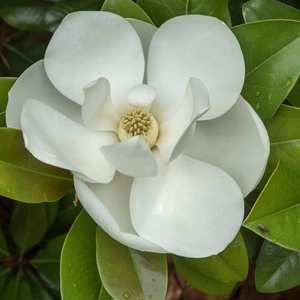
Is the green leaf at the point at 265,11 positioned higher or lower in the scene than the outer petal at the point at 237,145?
higher

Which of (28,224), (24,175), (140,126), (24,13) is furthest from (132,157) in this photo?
(24,13)

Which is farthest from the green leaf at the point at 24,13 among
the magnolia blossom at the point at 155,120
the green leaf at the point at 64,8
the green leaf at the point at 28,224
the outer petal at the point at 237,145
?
the outer petal at the point at 237,145

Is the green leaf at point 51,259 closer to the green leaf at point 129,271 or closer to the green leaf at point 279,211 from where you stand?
the green leaf at point 129,271

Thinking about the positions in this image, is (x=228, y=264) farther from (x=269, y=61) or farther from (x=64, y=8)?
(x=64, y=8)

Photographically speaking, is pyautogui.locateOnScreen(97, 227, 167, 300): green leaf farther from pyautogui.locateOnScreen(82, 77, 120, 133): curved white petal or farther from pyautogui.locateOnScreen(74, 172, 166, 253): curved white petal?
pyautogui.locateOnScreen(82, 77, 120, 133): curved white petal

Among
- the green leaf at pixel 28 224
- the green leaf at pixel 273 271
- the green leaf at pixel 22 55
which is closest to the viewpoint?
the green leaf at pixel 273 271

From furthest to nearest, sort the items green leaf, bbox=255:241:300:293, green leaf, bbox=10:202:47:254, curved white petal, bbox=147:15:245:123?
green leaf, bbox=10:202:47:254 < green leaf, bbox=255:241:300:293 < curved white petal, bbox=147:15:245:123

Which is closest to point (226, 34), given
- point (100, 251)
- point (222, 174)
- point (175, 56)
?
point (175, 56)

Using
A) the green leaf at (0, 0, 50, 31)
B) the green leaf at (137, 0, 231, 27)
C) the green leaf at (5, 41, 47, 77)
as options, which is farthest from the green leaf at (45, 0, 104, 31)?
the green leaf at (137, 0, 231, 27)
